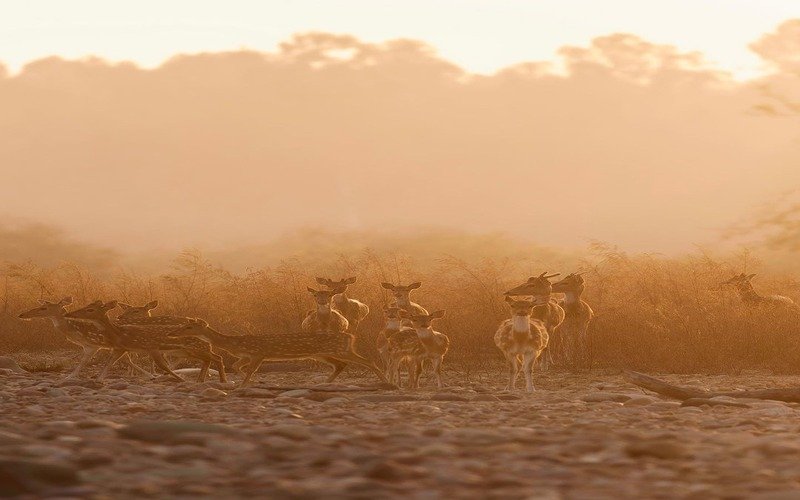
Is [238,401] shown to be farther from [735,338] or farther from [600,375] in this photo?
[735,338]

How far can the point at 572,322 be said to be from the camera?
1736 centimetres

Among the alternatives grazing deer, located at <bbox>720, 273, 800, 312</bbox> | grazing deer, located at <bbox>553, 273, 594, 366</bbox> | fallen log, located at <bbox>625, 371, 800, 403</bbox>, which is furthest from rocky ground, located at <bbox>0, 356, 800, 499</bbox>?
grazing deer, located at <bbox>720, 273, 800, 312</bbox>

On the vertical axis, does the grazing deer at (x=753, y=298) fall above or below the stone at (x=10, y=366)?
above

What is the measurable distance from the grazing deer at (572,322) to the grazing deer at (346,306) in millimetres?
2918

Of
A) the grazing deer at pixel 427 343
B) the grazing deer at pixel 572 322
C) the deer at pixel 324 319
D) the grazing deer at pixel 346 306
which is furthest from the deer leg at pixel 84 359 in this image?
the grazing deer at pixel 572 322

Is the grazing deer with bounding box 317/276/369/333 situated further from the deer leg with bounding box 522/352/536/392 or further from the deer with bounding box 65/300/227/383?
the deer leg with bounding box 522/352/536/392

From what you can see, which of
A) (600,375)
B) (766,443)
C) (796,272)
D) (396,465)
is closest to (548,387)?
(600,375)

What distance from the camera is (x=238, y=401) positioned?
35.7 ft

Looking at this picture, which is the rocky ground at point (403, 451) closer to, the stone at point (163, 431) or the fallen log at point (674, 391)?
the stone at point (163, 431)

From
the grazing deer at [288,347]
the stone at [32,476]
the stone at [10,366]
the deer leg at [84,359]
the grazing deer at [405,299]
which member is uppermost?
the grazing deer at [405,299]

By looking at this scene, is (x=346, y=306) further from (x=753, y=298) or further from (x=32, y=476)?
(x=32, y=476)

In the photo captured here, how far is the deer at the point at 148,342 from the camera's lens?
1355 cm

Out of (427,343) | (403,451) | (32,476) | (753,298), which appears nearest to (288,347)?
(427,343)

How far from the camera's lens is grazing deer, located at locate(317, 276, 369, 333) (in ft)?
55.1
